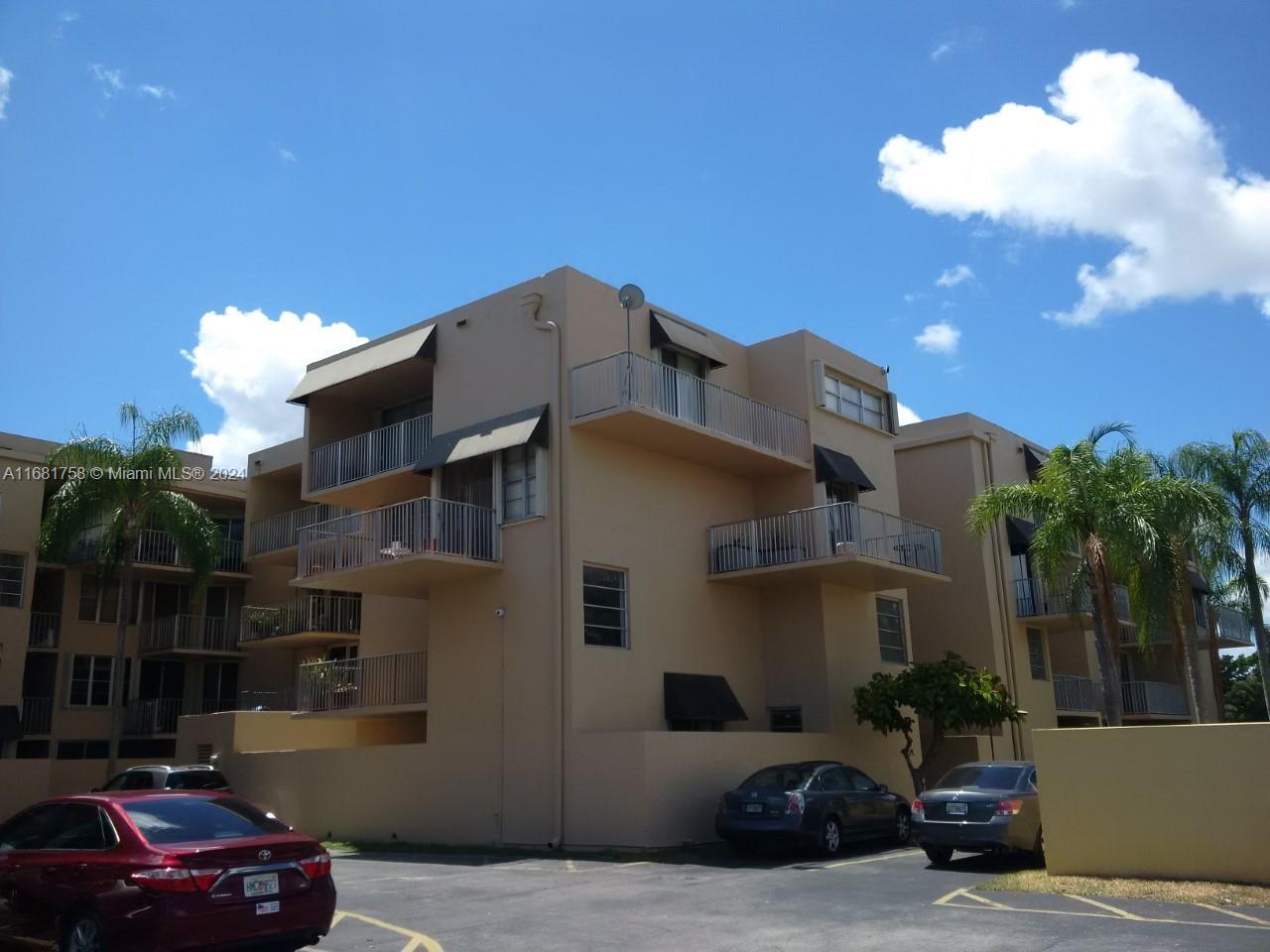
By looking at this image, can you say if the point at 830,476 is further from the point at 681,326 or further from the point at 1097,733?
the point at 1097,733

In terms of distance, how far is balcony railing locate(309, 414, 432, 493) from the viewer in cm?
2348

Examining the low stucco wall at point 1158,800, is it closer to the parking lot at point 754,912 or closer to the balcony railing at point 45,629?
the parking lot at point 754,912

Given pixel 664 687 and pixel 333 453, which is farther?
pixel 333 453

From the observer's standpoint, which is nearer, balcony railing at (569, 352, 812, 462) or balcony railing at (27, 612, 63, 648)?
balcony railing at (569, 352, 812, 462)

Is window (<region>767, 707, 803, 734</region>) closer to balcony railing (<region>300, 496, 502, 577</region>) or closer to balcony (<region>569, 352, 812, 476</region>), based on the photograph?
balcony (<region>569, 352, 812, 476</region>)

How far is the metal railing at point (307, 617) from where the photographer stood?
95.6 ft

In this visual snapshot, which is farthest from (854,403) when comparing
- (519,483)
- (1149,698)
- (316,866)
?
(316,866)

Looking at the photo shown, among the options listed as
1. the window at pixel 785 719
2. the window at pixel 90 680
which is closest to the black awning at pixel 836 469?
the window at pixel 785 719

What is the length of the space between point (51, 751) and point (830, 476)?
2187 centimetres

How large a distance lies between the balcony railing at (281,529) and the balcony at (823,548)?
1199 cm

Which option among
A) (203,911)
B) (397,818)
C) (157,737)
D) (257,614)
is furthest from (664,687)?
(157,737)

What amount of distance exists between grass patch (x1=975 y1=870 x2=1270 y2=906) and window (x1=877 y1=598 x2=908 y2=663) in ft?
39.1

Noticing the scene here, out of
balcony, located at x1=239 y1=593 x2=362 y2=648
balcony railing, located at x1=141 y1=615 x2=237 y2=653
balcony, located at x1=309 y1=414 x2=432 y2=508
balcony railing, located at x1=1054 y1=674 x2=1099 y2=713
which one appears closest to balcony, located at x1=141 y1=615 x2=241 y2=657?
balcony railing, located at x1=141 y1=615 x2=237 y2=653

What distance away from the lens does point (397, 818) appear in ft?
68.3
